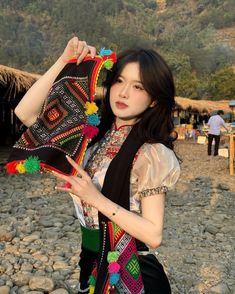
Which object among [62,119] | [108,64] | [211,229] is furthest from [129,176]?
[211,229]

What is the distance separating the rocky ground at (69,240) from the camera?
3.64m

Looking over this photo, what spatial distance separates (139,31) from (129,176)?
8972cm

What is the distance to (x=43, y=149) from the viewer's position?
1.51 meters

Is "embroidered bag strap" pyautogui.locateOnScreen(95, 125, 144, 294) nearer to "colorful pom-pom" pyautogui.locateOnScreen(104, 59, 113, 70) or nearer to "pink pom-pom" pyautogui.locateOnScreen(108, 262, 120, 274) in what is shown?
"pink pom-pom" pyautogui.locateOnScreen(108, 262, 120, 274)

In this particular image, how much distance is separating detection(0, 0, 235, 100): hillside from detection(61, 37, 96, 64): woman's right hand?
35932 millimetres

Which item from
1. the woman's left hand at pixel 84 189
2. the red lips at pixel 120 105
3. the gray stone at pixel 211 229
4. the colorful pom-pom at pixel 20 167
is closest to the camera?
the woman's left hand at pixel 84 189

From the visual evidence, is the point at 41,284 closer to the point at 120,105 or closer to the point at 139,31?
the point at 120,105

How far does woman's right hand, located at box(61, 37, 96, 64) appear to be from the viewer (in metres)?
1.62

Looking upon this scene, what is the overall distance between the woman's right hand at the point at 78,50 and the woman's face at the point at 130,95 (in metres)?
0.15

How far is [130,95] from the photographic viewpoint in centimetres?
158

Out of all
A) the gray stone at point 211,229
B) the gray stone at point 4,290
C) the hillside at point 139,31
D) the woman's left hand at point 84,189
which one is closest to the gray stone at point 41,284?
the gray stone at point 4,290

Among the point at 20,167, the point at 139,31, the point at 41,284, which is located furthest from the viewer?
the point at 139,31

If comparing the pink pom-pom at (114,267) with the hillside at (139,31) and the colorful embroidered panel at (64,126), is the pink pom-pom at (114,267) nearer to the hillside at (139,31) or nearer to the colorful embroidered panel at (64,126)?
the colorful embroidered panel at (64,126)

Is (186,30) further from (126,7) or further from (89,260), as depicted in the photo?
(89,260)
